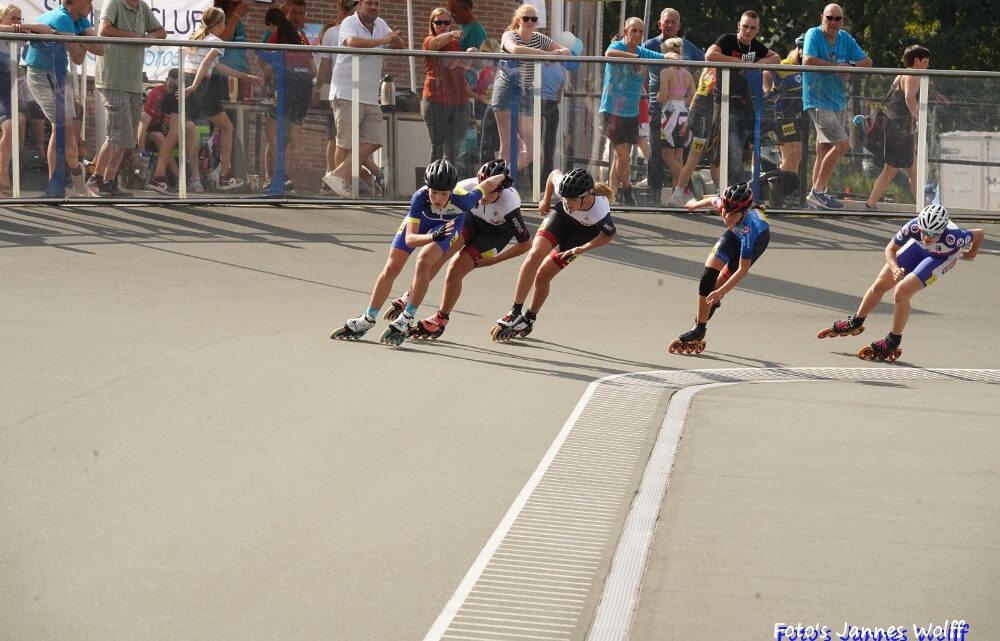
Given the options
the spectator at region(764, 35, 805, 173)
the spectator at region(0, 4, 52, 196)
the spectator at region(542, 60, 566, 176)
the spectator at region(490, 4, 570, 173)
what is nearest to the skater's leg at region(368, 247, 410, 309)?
the spectator at region(490, 4, 570, 173)

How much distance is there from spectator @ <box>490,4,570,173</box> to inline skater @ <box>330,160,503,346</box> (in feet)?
15.2

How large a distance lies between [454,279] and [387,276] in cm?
78

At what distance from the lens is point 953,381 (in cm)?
1091

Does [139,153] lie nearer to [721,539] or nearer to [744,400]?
[744,400]

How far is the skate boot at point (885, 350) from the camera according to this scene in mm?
11852

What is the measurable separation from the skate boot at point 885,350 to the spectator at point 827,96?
5.05 meters

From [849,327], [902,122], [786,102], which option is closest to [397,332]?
[849,327]

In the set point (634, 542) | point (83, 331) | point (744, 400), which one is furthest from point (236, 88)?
point (634, 542)

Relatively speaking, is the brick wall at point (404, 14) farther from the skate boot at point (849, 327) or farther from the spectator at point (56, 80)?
the skate boot at point (849, 327)

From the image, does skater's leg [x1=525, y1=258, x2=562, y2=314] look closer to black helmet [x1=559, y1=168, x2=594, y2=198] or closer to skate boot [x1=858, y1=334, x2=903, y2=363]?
black helmet [x1=559, y1=168, x2=594, y2=198]

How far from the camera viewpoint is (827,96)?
648 inches

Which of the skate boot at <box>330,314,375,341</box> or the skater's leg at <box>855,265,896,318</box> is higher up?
the skater's leg at <box>855,265,896,318</box>

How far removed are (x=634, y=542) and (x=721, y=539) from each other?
1.25 feet

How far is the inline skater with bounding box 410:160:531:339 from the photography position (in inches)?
464
